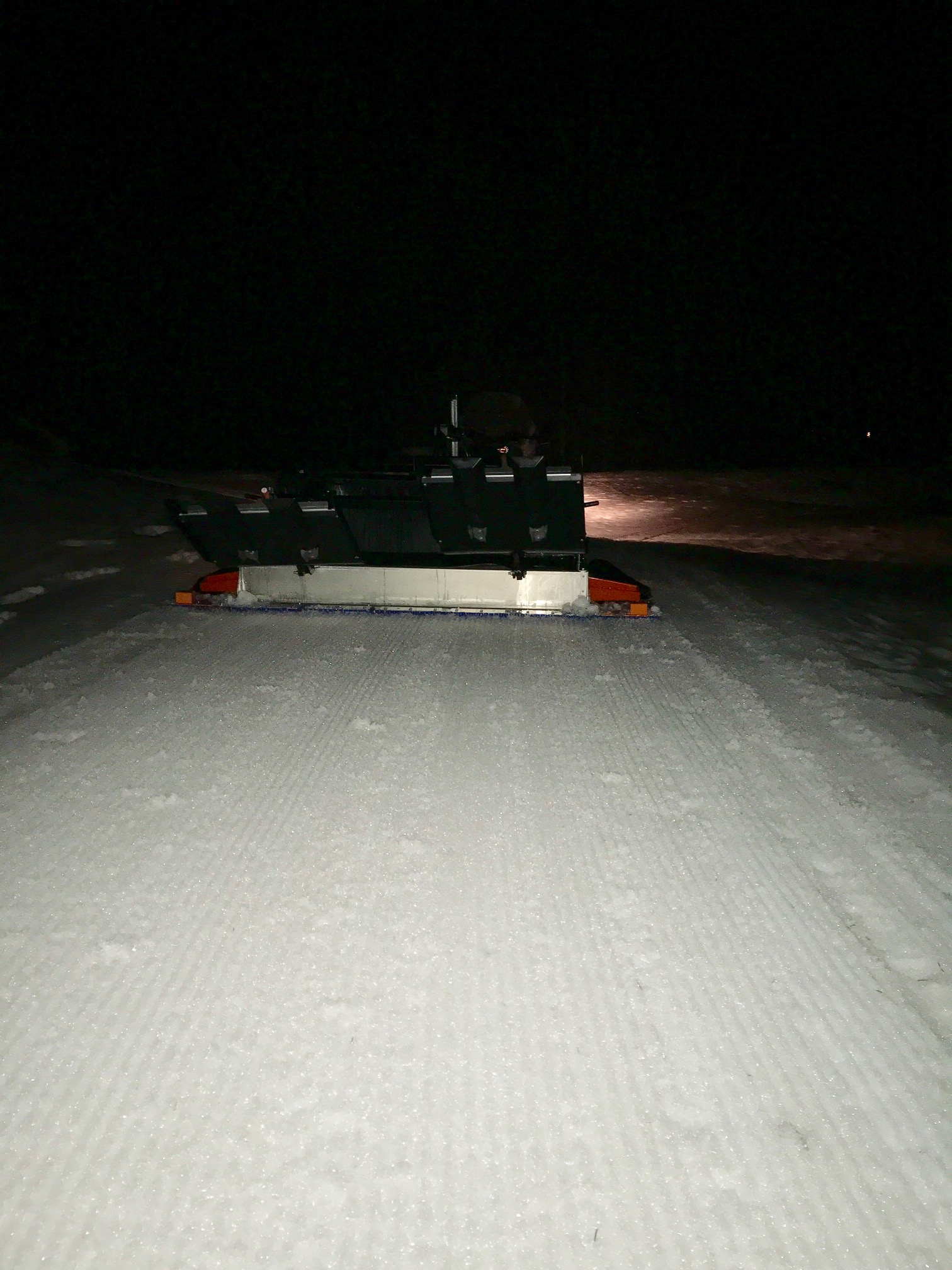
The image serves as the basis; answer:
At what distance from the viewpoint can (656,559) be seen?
7949 millimetres

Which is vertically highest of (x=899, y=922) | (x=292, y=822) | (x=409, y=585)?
(x=409, y=585)

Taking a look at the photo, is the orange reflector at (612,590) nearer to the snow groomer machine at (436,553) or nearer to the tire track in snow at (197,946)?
the snow groomer machine at (436,553)

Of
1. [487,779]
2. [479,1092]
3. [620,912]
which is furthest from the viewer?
[487,779]

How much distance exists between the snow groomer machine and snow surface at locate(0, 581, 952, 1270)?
148 cm

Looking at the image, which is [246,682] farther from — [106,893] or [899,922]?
[899,922]

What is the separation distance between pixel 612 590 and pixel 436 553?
1.27 metres

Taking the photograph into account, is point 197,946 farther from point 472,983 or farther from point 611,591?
point 611,591

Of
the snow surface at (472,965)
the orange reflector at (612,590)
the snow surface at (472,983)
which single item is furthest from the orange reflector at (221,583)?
the orange reflector at (612,590)

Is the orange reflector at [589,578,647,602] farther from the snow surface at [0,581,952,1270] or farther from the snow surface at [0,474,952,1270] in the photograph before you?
the snow surface at [0,581,952,1270]

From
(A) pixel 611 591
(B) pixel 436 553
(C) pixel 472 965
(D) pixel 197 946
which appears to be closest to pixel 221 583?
(B) pixel 436 553

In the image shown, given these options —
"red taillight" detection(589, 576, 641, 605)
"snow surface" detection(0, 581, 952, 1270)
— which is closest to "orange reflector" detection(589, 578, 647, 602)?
"red taillight" detection(589, 576, 641, 605)

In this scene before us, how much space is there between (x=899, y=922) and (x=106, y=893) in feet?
8.38

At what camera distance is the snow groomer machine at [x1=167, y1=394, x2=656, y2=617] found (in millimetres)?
5516

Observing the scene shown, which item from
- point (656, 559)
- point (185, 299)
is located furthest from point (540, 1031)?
point (185, 299)
